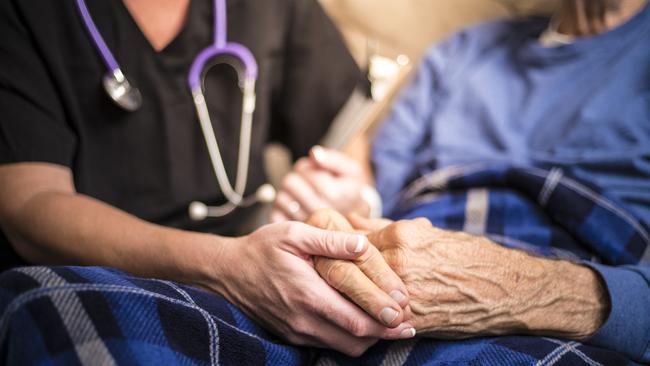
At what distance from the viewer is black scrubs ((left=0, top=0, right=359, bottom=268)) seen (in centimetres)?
71

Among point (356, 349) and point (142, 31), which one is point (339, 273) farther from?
point (142, 31)

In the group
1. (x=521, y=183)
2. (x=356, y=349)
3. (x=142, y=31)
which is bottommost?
(x=356, y=349)

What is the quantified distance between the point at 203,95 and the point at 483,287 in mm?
542

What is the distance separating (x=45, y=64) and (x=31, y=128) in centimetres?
10

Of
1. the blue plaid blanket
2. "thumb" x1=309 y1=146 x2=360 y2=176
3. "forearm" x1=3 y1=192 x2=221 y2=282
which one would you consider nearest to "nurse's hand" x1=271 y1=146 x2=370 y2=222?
"thumb" x1=309 y1=146 x2=360 y2=176

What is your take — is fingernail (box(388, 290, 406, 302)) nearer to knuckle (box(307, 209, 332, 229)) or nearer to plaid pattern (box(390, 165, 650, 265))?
knuckle (box(307, 209, 332, 229))

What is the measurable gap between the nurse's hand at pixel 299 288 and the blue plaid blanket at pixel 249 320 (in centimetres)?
3

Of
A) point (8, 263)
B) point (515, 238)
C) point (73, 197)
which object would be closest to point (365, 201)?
point (515, 238)

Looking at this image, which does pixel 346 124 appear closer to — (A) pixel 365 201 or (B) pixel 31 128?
(A) pixel 365 201

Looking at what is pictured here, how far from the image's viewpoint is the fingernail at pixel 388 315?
1.73 feet

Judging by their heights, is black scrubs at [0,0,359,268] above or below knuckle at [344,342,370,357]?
above

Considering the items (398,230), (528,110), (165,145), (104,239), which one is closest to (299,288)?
(398,230)

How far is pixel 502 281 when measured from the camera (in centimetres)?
62

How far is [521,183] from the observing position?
82 cm
